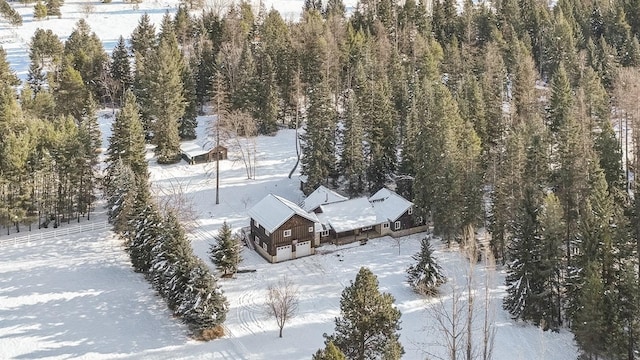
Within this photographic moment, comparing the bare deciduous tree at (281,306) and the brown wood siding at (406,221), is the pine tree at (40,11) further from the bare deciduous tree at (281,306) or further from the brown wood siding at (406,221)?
the bare deciduous tree at (281,306)

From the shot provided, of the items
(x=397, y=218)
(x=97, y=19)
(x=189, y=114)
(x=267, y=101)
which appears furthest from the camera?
(x=97, y=19)

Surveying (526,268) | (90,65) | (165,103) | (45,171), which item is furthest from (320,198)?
(90,65)

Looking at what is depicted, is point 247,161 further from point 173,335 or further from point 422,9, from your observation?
point 422,9

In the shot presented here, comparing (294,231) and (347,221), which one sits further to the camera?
(347,221)

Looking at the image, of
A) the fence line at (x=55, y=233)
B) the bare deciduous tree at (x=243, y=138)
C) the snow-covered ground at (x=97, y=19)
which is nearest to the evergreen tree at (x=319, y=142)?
the bare deciduous tree at (x=243, y=138)

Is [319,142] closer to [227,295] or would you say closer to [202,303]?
[227,295]

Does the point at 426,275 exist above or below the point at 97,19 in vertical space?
below

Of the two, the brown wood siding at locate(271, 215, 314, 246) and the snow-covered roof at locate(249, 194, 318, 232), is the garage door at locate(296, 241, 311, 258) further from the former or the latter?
the snow-covered roof at locate(249, 194, 318, 232)
